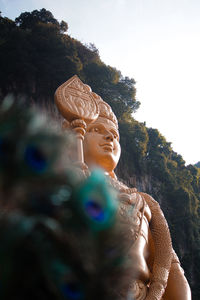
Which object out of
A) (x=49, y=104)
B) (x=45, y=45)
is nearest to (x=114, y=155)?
(x=49, y=104)

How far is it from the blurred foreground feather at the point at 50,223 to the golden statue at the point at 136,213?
1.14 meters

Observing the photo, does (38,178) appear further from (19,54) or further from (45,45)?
(45,45)

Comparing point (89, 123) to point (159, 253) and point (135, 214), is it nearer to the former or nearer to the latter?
point (135, 214)

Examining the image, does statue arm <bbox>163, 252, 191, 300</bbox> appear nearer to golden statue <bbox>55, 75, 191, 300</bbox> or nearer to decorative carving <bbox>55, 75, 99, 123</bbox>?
golden statue <bbox>55, 75, 191, 300</bbox>

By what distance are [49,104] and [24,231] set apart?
11816mm

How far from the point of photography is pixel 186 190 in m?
14.7

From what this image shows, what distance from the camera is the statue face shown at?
2998 mm

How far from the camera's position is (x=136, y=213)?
2320mm

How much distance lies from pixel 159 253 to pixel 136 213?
37 cm

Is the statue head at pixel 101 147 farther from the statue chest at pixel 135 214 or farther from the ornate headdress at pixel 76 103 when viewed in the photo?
the statue chest at pixel 135 214

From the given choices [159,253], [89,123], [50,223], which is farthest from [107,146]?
[50,223]

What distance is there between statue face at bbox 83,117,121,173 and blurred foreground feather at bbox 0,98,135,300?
2.28 m

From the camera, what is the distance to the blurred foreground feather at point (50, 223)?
1.83 feet

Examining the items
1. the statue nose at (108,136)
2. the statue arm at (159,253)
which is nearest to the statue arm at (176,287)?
the statue arm at (159,253)
